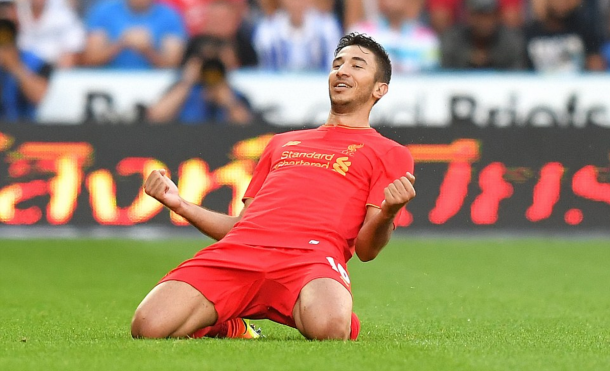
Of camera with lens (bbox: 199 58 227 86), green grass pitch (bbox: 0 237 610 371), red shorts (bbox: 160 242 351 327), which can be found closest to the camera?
green grass pitch (bbox: 0 237 610 371)

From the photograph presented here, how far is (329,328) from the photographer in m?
6.10

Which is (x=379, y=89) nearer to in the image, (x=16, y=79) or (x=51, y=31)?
(x=16, y=79)

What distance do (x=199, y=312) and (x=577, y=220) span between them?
9558mm

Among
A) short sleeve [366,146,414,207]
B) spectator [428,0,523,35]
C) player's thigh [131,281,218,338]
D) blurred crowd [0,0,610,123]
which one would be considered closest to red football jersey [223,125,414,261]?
short sleeve [366,146,414,207]

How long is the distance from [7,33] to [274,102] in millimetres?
3672

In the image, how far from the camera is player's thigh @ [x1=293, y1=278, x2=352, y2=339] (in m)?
6.10

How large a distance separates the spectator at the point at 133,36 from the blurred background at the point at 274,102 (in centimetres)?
2

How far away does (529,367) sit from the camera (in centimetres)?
545

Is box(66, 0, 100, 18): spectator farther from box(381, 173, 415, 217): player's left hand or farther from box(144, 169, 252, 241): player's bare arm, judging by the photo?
box(381, 173, 415, 217): player's left hand

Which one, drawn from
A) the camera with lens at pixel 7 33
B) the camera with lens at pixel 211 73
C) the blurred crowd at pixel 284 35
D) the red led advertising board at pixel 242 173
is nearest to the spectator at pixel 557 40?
the blurred crowd at pixel 284 35

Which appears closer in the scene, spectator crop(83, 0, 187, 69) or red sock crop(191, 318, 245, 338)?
red sock crop(191, 318, 245, 338)

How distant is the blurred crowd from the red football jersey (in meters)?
9.28

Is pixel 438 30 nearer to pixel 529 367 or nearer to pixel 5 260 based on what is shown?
pixel 5 260

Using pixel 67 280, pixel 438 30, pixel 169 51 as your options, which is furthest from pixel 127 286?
pixel 438 30
